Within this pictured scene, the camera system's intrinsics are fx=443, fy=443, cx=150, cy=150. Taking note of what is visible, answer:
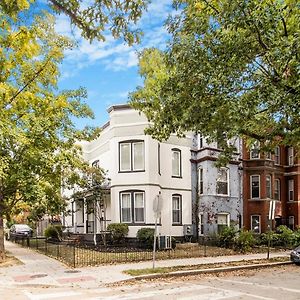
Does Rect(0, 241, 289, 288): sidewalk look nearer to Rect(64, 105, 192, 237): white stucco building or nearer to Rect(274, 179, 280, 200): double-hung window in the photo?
Rect(64, 105, 192, 237): white stucco building

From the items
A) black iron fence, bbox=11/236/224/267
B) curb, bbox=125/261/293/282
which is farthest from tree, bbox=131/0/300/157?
black iron fence, bbox=11/236/224/267

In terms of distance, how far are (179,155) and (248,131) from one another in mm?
15030

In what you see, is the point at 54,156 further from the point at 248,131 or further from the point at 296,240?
the point at 296,240

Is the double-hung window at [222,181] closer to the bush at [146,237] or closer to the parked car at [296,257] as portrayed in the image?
the bush at [146,237]

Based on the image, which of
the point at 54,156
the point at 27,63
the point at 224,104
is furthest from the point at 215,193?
the point at 224,104

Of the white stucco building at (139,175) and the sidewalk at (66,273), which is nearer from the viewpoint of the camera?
the sidewalk at (66,273)

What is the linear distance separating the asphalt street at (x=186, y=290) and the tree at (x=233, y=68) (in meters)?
4.53

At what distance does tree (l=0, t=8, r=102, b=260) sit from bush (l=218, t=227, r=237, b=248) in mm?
9577

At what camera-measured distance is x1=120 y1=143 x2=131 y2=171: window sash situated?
2783 centimetres

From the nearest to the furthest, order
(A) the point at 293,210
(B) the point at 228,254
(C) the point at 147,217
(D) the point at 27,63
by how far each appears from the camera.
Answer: (D) the point at 27,63
(B) the point at 228,254
(C) the point at 147,217
(A) the point at 293,210

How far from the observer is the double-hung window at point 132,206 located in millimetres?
27484

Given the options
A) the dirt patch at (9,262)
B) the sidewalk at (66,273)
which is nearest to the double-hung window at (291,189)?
the sidewalk at (66,273)

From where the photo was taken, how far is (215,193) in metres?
30.4

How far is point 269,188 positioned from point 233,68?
79.5 ft
